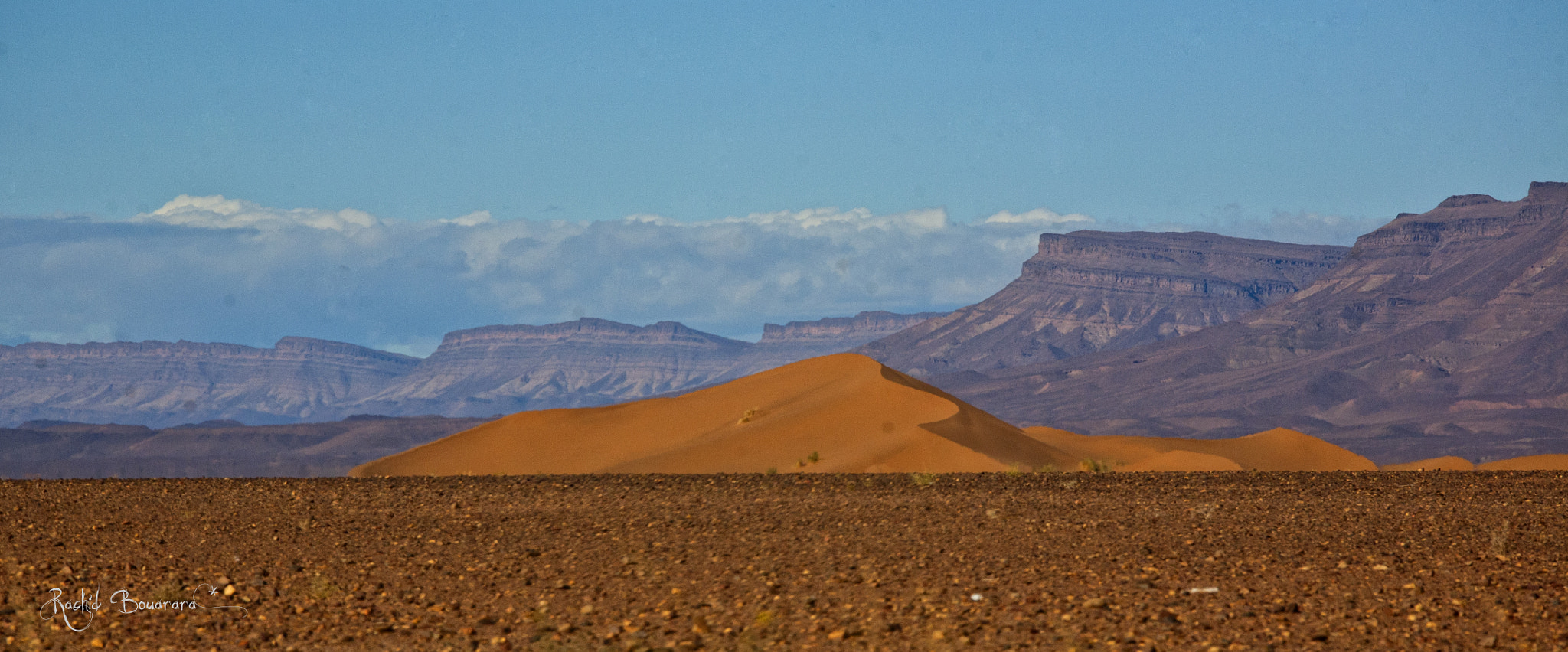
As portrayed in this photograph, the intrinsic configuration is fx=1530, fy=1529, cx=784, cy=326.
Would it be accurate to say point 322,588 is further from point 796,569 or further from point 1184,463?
point 1184,463

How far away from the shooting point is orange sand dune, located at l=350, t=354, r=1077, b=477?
39.5 meters

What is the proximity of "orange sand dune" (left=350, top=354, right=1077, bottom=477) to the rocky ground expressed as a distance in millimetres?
16419

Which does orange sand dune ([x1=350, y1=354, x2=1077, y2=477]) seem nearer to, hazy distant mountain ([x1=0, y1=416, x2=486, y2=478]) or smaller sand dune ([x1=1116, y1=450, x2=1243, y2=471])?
smaller sand dune ([x1=1116, y1=450, x2=1243, y2=471])

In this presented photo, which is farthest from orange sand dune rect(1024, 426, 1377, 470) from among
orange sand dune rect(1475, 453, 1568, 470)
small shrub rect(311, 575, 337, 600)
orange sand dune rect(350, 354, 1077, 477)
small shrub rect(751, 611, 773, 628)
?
small shrub rect(751, 611, 773, 628)

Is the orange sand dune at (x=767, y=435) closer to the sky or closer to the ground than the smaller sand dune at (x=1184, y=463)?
closer to the sky

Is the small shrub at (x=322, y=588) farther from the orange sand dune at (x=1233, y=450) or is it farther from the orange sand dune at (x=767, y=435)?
the orange sand dune at (x=1233, y=450)

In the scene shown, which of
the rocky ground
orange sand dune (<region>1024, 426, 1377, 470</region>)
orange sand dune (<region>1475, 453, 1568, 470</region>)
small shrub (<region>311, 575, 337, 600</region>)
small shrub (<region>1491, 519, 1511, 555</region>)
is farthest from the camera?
orange sand dune (<region>1024, 426, 1377, 470</region>)

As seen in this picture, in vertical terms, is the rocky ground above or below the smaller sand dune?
below

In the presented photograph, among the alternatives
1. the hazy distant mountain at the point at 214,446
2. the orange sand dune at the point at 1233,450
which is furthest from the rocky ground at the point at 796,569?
the hazy distant mountain at the point at 214,446

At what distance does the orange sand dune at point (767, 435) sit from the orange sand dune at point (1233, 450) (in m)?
3.13

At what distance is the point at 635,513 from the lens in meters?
19.3

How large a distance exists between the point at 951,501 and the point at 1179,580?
7384 mm

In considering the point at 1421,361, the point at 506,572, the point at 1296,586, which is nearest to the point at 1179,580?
the point at 1296,586

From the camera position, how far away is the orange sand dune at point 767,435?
39.5 metres
